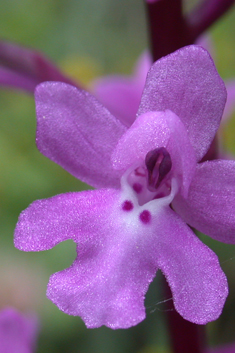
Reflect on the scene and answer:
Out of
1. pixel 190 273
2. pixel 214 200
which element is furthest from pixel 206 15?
pixel 190 273

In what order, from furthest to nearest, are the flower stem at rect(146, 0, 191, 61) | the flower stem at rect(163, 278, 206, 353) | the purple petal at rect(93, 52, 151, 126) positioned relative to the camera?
the purple petal at rect(93, 52, 151, 126), the flower stem at rect(163, 278, 206, 353), the flower stem at rect(146, 0, 191, 61)

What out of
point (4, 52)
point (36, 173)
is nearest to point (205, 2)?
point (4, 52)

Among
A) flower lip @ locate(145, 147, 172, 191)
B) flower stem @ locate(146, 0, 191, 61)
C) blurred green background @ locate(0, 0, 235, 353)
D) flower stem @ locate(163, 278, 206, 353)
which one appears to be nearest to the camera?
flower lip @ locate(145, 147, 172, 191)

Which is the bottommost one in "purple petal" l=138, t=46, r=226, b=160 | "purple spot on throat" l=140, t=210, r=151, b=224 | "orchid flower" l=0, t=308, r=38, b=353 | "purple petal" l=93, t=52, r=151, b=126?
"orchid flower" l=0, t=308, r=38, b=353

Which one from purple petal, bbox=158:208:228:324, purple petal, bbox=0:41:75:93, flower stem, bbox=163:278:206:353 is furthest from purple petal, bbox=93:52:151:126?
purple petal, bbox=158:208:228:324

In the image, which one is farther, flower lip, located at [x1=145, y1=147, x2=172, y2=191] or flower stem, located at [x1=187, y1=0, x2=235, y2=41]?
flower stem, located at [x1=187, y1=0, x2=235, y2=41]

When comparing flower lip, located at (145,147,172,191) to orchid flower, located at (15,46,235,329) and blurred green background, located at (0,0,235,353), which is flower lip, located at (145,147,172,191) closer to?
orchid flower, located at (15,46,235,329)

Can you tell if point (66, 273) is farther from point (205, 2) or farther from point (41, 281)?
point (41, 281)
